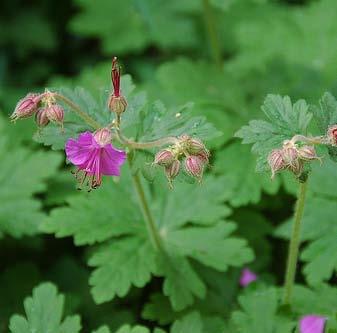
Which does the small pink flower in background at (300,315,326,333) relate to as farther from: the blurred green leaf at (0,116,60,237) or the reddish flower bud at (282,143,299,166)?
the blurred green leaf at (0,116,60,237)

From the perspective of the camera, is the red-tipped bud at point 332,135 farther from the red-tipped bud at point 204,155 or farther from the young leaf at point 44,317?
the young leaf at point 44,317

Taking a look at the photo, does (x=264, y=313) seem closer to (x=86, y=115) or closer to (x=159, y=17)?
(x=86, y=115)

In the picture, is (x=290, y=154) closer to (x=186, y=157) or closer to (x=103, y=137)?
(x=186, y=157)

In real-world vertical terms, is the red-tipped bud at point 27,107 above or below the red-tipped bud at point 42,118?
above

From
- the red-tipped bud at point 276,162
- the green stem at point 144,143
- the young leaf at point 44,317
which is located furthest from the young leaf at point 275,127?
the young leaf at point 44,317

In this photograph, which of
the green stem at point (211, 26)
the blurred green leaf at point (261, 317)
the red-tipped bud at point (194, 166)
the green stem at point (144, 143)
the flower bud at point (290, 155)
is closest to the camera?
the flower bud at point (290, 155)

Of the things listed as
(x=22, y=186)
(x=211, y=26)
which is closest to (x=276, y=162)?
(x=22, y=186)
